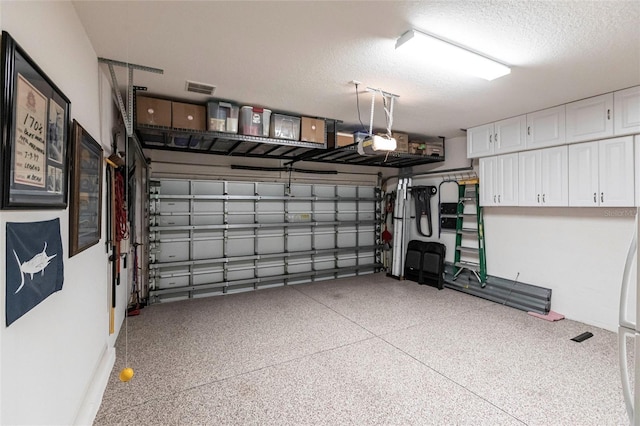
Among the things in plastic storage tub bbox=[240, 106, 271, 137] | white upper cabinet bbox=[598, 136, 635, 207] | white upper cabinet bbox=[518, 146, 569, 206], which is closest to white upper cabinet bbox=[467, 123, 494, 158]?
white upper cabinet bbox=[518, 146, 569, 206]

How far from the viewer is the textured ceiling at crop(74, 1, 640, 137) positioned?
6.39 ft

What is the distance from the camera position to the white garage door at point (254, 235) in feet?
15.9

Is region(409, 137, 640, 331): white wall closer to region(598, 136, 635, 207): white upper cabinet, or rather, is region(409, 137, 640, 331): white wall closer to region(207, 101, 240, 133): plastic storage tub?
region(598, 136, 635, 207): white upper cabinet

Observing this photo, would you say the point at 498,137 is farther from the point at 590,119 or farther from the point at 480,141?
the point at 590,119

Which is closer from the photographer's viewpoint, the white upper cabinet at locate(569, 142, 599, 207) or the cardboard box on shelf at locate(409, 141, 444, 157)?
the white upper cabinet at locate(569, 142, 599, 207)

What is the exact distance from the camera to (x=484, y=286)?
4.94 meters

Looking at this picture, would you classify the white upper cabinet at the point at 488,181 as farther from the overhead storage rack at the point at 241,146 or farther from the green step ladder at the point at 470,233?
the overhead storage rack at the point at 241,146

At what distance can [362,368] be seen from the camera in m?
2.77

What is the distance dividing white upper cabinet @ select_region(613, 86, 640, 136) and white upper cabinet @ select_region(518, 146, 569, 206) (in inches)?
22.6


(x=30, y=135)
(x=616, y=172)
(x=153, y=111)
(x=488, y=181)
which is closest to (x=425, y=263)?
(x=488, y=181)

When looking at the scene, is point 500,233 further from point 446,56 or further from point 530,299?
point 446,56

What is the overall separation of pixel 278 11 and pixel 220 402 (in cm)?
283

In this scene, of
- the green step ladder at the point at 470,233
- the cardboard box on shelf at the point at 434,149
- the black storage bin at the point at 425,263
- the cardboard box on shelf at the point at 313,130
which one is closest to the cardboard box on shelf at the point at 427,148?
the cardboard box on shelf at the point at 434,149

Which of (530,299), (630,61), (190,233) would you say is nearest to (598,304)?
(530,299)
